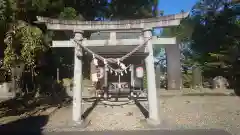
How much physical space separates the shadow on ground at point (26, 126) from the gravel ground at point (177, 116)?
34cm

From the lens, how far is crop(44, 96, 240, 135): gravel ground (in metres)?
6.57

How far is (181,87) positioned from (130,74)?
321cm

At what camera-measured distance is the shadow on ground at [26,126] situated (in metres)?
6.11

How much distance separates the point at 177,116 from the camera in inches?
297

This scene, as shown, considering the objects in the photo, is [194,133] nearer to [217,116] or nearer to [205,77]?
[217,116]

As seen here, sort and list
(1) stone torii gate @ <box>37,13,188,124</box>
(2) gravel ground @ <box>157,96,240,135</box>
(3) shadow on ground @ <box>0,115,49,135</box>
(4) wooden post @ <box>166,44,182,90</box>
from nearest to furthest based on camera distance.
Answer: (3) shadow on ground @ <box>0,115,49,135</box>
(2) gravel ground @ <box>157,96,240,135</box>
(1) stone torii gate @ <box>37,13,188,124</box>
(4) wooden post @ <box>166,44,182,90</box>

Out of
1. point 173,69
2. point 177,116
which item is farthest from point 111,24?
point 173,69

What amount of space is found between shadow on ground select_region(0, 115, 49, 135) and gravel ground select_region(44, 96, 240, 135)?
1.11ft

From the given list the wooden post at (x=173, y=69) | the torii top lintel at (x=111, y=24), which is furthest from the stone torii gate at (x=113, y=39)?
the wooden post at (x=173, y=69)

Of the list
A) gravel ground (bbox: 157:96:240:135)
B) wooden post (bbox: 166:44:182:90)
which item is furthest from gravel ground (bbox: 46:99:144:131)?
wooden post (bbox: 166:44:182:90)

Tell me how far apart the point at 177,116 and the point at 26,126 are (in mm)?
4804

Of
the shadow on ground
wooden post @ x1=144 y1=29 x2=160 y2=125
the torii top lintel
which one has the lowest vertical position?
the shadow on ground

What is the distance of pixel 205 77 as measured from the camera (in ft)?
45.6

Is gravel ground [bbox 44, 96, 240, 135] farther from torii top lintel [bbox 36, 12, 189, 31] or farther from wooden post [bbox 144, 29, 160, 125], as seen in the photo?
torii top lintel [bbox 36, 12, 189, 31]
